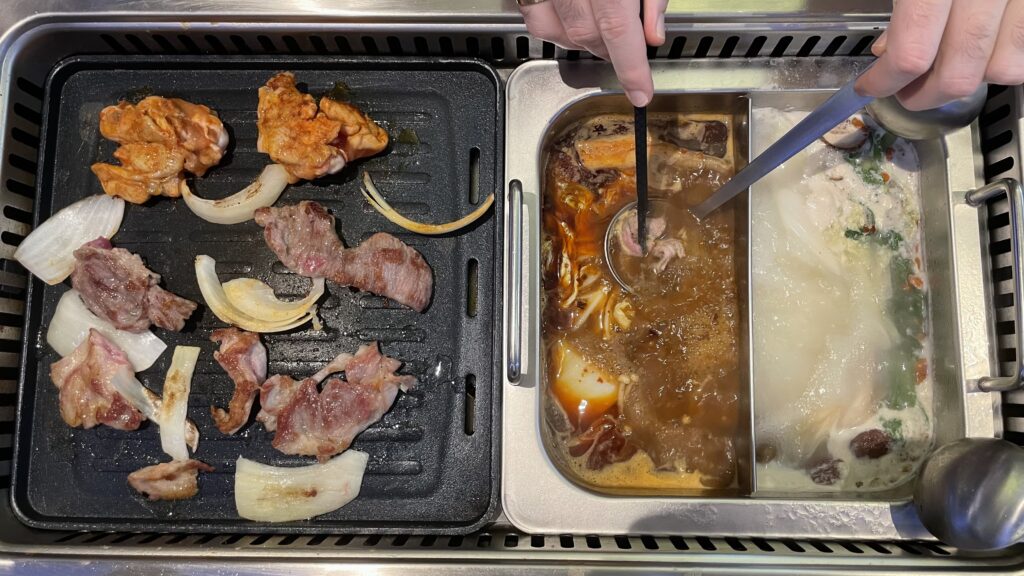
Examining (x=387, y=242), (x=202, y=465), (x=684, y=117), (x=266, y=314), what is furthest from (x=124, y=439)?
(x=684, y=117)

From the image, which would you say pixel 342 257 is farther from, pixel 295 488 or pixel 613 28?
pixel 613 28

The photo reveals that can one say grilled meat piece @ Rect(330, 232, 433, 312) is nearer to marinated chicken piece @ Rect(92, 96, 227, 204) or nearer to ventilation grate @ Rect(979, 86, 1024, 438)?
marinated chicken piece @ Rect(92, 96, 227, 204)

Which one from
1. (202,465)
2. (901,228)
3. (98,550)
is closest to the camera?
(98,550)

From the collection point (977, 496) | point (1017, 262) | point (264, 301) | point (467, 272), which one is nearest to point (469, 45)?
point (467, 272)

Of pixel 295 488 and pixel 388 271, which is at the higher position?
pixel 388 271

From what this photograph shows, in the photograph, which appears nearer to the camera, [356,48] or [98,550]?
[98,550]

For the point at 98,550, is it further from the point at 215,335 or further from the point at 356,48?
the point at 356,48

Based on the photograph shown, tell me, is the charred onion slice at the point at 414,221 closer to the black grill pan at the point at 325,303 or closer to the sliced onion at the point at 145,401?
the black grill pan at the point at 325,303
